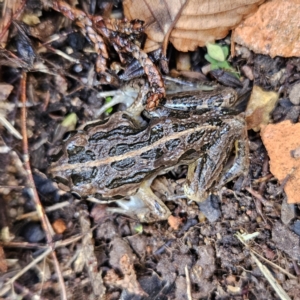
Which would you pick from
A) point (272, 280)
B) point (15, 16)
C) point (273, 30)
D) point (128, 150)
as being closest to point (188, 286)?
point (272, 280)

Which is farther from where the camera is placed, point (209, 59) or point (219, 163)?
point (209, 59)

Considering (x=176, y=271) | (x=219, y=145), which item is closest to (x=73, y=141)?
(x=219, y=145)

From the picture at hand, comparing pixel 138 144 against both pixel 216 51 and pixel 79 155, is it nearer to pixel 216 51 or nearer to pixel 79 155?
pixel 79 155

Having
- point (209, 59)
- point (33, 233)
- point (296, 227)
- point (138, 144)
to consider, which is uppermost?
point (209, 59)

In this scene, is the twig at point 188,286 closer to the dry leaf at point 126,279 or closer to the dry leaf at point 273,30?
the dry leaf at point 126,279

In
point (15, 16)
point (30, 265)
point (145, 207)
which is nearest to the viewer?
point (15, 16)

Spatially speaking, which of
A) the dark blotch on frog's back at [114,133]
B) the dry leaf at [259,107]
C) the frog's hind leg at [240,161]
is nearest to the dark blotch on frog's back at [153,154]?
the dark blotch on frog's back at [114,133]
